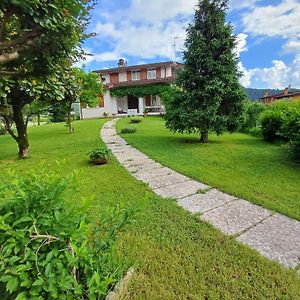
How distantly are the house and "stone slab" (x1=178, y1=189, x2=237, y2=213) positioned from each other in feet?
79.4

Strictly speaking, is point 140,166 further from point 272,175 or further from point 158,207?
point 272,175

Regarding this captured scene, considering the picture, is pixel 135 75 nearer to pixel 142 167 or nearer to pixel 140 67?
pixel 140 67

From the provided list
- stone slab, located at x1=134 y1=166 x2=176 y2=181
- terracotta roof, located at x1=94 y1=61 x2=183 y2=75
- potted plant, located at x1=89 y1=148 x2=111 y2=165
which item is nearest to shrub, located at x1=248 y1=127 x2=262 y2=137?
stone slab, located at x1=134 y1=166 x2=176 y2=181

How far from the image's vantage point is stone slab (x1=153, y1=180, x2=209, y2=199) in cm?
411

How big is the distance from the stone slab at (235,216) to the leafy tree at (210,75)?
5.83 m

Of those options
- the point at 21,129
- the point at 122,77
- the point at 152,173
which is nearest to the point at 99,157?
the point at 152,173

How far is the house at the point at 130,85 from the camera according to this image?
2845cm

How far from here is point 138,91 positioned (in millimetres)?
28500

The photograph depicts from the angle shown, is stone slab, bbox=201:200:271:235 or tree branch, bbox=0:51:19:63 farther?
stone slab, bbox=201:200:271:235

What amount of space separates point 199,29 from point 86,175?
300 inches

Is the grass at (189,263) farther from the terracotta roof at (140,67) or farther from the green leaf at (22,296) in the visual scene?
the terracotta roof at (140,67)

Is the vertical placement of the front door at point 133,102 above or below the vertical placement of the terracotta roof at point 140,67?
below

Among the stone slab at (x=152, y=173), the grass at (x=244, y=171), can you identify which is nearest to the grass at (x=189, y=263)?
the grass at (x=244, y=171)

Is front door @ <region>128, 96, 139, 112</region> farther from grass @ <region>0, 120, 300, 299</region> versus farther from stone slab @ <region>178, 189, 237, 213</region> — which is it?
grass @ <region>0, 120, 300, 299</region>
